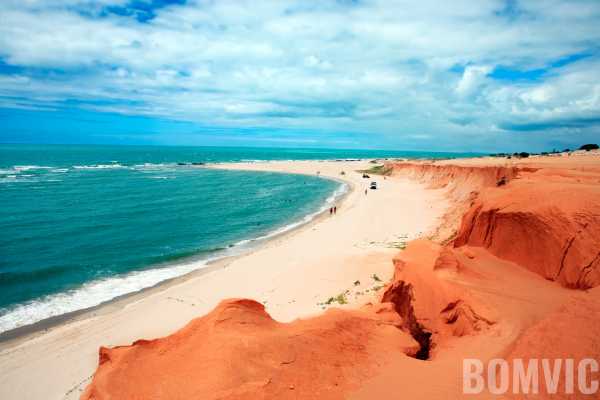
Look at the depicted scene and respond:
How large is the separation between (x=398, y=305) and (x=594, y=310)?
5228mm

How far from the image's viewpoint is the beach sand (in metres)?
13.5

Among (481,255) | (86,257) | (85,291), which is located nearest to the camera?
(481,255)

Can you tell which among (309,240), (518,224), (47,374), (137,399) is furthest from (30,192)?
(518,224)

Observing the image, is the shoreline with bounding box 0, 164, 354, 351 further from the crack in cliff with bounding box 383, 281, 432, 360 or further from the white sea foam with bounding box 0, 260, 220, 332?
the crack in cliff with bounding box 383, 281, 432, 360

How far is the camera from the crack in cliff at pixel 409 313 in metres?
9.15

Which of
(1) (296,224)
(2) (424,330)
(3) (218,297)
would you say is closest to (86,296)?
(3) (218,297)

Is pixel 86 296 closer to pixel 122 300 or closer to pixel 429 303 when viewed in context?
pixel 122 300

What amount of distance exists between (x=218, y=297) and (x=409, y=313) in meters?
12.3

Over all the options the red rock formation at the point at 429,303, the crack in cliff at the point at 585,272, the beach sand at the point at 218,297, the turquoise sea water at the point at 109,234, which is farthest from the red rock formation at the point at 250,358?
the turquoise sea water at the point at 109,234

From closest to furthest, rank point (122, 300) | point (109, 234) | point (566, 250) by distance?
1. point (566, 250)
2. point (122, 300)
3. point (109, 234)

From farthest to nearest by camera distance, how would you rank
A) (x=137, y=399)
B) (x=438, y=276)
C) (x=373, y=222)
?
(x=373, y=222) < (x=438, y=276) < (x=137, y=399)

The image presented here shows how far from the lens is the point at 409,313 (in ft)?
33.9

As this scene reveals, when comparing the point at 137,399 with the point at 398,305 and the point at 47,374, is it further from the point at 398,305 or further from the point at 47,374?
the point at 47,374

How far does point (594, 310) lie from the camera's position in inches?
266
